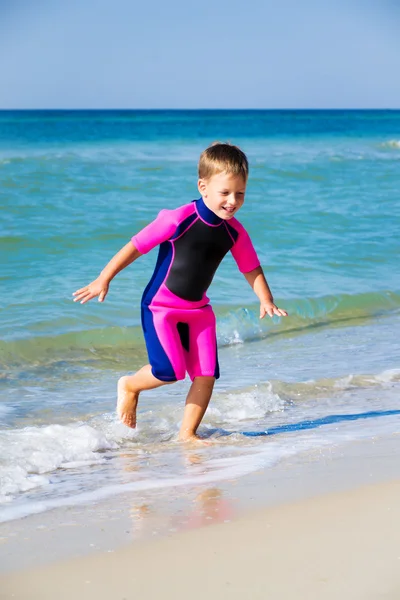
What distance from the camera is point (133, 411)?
12.8 feet

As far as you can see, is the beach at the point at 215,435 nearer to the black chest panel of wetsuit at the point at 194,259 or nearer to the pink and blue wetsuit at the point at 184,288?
the pink and blue wetsuit at the point at 184,288

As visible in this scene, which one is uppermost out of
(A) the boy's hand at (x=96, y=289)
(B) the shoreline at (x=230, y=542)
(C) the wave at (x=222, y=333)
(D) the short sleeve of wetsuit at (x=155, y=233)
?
(D) the short sleeve of wetsuit at (x=155, y=233)

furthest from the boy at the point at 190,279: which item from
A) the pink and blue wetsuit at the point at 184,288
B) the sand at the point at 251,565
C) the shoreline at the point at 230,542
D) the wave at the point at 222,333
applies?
the wave at the point at 222,333

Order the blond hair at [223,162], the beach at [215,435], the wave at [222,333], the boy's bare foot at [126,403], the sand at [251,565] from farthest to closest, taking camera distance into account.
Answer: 1. the wave at [222,333]
2. the boy's bare foot at [126,403]
3. the blond hair at [223,162]
4. the beach at [215,435]
5. the sand at [251,565]

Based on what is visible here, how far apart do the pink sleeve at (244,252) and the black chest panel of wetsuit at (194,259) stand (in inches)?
2.8

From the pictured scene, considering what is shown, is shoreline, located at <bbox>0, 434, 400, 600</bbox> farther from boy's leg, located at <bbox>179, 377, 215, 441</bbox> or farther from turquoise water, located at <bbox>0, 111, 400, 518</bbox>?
boy's leg, located at <bbox>179, 377, 215, 441</bbox>

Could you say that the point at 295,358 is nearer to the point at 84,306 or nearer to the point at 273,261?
the point at 84,306

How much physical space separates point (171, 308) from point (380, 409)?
1.26 meters

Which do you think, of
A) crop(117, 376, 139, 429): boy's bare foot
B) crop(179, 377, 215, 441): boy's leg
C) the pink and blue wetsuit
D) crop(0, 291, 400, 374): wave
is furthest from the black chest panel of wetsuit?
crop(0, 291, 400, 374): wave

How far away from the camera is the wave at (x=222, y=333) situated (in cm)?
576

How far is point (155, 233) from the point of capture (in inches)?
142

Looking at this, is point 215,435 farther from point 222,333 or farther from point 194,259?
point 222,333

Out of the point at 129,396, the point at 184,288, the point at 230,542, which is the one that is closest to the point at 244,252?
the point at 184,288

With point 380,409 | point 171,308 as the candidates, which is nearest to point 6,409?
point 171,308
